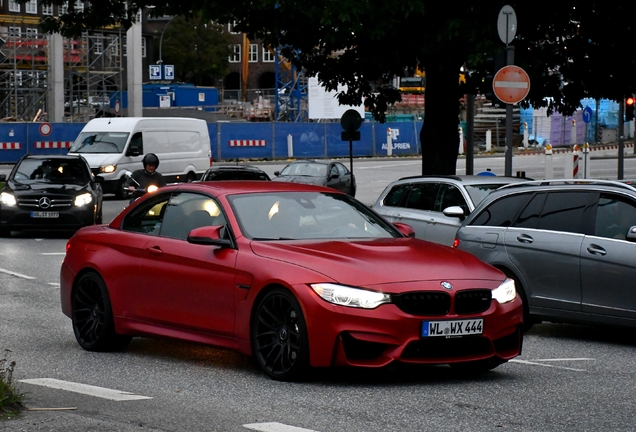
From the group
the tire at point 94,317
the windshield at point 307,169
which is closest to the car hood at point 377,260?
the tire at point 94,317

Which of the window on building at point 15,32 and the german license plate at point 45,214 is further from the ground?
the window on building at point 15,32

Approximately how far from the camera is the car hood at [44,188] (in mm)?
24312

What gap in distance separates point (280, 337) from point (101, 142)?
3087 centimetres

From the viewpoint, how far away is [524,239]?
11.8 meters

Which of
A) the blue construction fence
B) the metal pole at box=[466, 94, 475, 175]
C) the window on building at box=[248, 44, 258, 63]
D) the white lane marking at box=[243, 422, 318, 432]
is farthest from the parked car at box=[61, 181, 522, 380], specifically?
the window on building at box=[248, 44, 258, 63]

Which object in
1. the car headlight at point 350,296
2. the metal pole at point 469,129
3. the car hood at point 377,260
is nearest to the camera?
the car headlight at point 350,296

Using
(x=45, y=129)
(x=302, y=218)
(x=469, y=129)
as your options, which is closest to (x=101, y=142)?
(x=469, y=129)

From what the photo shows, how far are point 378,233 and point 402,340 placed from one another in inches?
61.3

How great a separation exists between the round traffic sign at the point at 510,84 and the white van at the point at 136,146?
20202 mm

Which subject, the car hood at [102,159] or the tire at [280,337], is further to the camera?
the car hood at [102,159]

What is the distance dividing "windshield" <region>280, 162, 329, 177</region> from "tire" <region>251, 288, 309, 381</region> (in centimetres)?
2994

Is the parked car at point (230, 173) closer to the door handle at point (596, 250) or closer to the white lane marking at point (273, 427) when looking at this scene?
the door handle at point (596, 250)

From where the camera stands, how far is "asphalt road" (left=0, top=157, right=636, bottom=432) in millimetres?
7055

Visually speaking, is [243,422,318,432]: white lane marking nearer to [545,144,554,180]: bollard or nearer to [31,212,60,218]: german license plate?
[31,212,60,218]: german license plate
